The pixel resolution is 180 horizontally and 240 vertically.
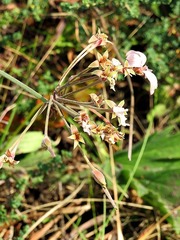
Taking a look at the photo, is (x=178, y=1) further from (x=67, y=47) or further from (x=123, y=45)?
(x=67, y=47)

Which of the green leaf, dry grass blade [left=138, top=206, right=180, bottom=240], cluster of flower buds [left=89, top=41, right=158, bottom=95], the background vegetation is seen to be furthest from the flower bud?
dry grass blade [left=138, top=206, right=180, bottom=240]

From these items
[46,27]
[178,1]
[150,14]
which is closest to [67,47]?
[46,27]

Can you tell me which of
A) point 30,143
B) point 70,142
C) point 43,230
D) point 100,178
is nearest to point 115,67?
point 100,178

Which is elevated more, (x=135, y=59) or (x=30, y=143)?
(x=135, y=59)

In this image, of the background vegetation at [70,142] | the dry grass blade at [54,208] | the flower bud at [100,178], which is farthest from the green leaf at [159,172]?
the flower bud at [100,178]

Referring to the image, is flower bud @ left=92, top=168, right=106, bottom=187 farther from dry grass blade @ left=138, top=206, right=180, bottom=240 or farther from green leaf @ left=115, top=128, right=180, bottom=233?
dry grass blade @ left=138, top=206, right=180, bottom=240

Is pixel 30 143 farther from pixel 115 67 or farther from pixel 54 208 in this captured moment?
pixel 115 67

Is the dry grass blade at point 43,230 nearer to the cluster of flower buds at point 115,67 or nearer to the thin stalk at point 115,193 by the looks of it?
the thin stalk at point 115,193
